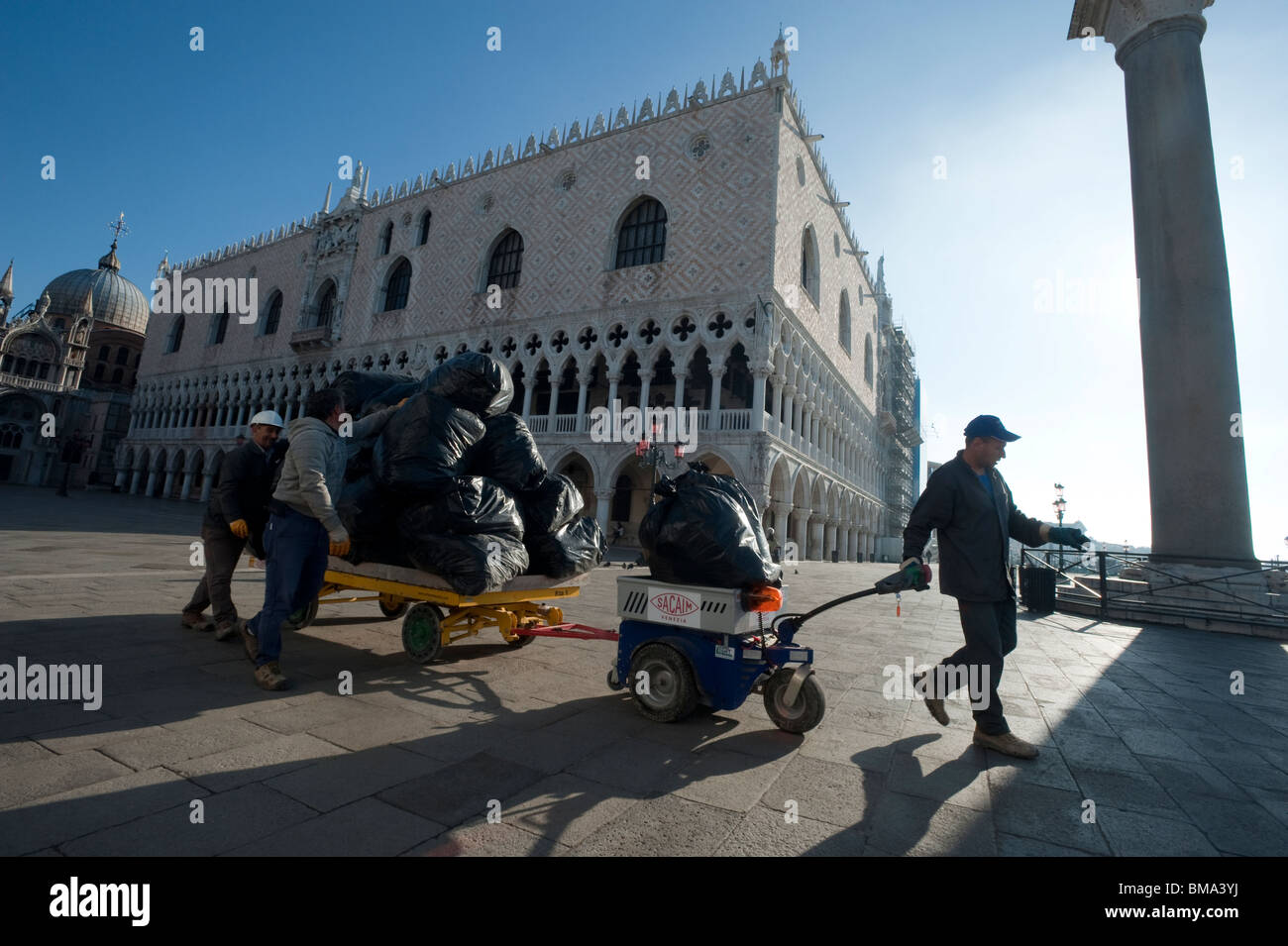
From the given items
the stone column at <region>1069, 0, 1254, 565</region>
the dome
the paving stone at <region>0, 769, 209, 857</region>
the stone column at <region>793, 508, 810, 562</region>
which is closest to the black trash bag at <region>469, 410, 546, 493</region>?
the paving stone at <region>0, 769, 209, 857</region>

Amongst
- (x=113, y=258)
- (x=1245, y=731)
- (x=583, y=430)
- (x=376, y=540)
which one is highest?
(x=113, y=258)

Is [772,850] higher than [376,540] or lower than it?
lower

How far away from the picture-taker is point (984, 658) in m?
A: 3.13

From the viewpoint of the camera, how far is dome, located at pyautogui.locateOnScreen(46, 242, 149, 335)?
168 feet

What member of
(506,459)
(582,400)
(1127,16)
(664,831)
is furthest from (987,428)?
→ (582,400)

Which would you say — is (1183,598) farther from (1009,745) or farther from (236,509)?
(236,509)

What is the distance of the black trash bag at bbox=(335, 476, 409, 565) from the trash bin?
33.8ft

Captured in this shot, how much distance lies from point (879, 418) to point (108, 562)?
37.8m

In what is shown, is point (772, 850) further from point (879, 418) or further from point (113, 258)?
point (113, 258)

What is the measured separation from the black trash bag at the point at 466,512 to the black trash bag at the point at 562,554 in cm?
36

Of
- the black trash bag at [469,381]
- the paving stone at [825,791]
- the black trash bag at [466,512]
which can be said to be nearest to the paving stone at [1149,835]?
the paving stone at [825,791]

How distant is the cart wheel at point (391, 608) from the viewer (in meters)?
5.63

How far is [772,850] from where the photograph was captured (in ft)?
6.11
